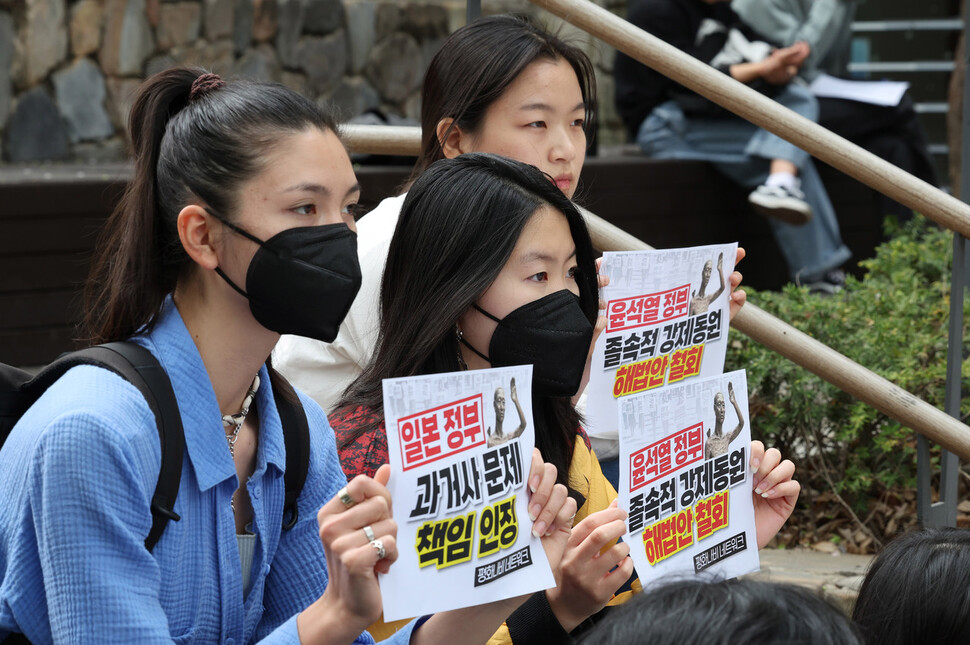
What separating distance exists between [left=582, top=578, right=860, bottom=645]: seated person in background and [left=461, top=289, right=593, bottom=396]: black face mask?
0.82m

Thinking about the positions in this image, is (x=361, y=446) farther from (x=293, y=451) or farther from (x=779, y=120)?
(x=779, y=120)

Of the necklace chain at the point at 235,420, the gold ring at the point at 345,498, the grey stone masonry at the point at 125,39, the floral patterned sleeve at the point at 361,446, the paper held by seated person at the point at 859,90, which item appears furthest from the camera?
the grey stone masonry at the point at 125,39

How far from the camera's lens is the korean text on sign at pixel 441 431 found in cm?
151

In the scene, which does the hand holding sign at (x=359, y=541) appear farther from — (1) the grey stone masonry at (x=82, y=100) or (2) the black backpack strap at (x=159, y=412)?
(1) the grey stone masonry at (x=82, y=100)

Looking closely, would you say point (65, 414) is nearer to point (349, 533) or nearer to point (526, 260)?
point (349, 533)

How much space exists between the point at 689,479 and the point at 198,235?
2.87 feet

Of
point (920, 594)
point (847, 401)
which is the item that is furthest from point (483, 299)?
point (847, 401)

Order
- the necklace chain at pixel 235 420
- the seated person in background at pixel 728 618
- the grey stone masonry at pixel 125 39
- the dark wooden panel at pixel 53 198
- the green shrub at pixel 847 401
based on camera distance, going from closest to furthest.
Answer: the seated person in background at pixel 728 618 → the necklace chain at pixel 235 420 → the green shrub at pixel 847 401 → the dark wooden panel at pixel 53 198 → the grey stone masonry at pixel 125 39

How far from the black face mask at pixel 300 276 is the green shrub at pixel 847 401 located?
209 cm

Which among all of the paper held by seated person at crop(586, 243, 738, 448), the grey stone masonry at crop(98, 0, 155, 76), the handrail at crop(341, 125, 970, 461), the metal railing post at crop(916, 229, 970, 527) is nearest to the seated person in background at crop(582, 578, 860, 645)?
the paper held by seated person at crop(586, 243, 738, 448)

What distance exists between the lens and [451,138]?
9.36 feet

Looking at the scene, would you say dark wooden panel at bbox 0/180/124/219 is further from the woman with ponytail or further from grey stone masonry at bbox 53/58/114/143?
the woman with ponytail

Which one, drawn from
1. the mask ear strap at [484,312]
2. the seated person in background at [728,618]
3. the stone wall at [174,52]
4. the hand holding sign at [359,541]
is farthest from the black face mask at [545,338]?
the stone wall at [174,52]

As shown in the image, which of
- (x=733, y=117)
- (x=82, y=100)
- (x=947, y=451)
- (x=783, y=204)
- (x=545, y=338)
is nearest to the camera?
(x=545, y=338)
